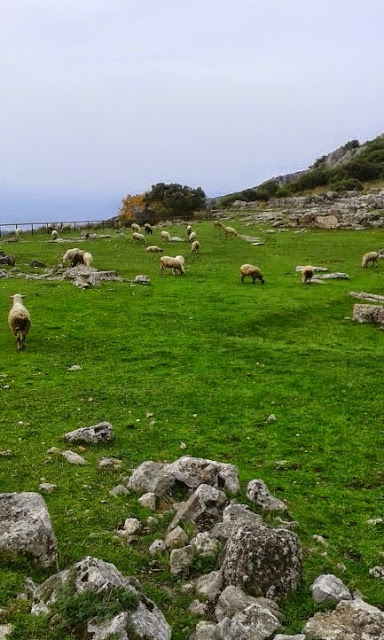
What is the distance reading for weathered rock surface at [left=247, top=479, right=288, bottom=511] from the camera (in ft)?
27.2

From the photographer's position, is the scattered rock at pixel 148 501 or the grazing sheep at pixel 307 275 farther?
the grazing sheep at pixel 307 275

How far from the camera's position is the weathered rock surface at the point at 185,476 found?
862 centimetres

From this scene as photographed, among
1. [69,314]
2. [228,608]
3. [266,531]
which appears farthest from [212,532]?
[69,314]

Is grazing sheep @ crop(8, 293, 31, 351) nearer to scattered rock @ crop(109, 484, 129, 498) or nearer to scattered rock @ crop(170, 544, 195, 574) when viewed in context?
scattered rock @ crop(109, 484, 129, 498)

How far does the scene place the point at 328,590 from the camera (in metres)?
6.23

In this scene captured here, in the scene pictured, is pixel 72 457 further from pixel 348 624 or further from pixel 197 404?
pixel 348 624

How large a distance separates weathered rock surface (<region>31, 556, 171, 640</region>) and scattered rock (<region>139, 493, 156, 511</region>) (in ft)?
7.55

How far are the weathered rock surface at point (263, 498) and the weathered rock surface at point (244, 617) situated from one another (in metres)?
2.24

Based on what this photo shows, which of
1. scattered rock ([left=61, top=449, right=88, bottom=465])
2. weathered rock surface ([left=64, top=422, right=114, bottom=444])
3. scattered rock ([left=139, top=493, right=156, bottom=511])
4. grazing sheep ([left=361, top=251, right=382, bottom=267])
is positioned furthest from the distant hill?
scattered rock ([left=139, top=493, right=156, bottom=511])

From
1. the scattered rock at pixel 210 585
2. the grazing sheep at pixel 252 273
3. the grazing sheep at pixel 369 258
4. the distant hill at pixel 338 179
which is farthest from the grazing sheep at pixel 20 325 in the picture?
the distant hill at pixel 338 179

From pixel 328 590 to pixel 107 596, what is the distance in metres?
2.43

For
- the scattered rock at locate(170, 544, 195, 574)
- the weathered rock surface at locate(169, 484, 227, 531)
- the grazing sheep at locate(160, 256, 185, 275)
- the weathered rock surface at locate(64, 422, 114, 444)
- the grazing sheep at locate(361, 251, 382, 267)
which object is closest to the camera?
the scattered rock at locate(170, 544, 195, 574)

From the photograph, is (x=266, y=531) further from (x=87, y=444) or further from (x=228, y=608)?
(x=87, y=444)

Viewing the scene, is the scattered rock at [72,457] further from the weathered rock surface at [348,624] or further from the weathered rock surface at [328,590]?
the weathered rock surface at [348,624]
